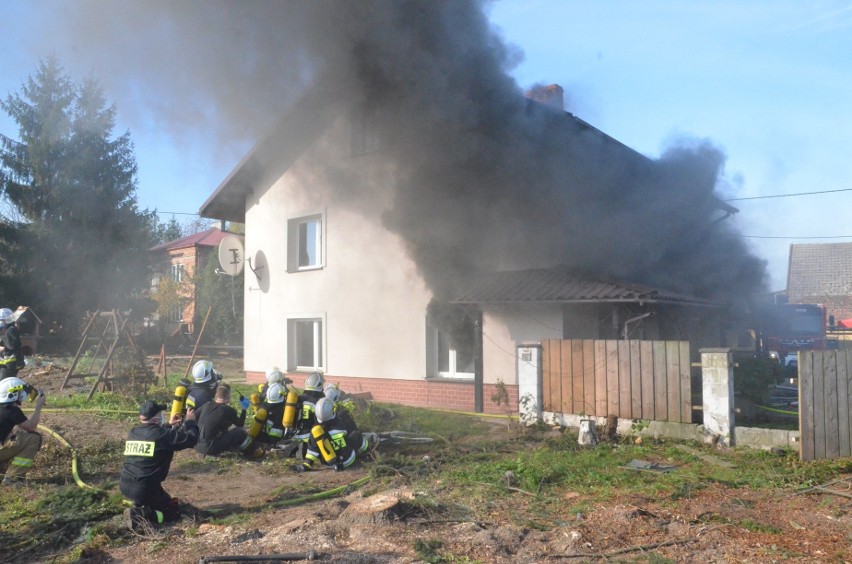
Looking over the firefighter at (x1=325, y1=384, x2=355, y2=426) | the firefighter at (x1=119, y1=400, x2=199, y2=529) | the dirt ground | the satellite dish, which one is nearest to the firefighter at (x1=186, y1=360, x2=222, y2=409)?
the firefighter at (x1=325, y1=384, x2=355, y2=426)

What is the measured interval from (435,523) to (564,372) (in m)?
5.37

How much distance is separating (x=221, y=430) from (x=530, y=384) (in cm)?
490

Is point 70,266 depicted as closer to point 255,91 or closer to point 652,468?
point 255,91

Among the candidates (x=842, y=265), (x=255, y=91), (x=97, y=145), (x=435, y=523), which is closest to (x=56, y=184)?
(x=97, y=145)

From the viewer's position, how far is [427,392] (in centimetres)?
1369

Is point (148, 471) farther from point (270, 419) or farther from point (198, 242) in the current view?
point (198, 242)

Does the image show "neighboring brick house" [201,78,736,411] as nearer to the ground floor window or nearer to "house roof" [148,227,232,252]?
the ground floor window

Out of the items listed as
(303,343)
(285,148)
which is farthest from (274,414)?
(285,148)

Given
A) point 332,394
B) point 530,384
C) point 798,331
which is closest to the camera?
point 332,394

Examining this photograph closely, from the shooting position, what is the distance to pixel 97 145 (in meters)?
29.4

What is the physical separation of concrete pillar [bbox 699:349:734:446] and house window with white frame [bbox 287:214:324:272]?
9975 mm

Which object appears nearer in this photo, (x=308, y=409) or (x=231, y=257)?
(x=308, y=409)

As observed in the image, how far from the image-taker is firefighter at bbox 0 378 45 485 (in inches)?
300

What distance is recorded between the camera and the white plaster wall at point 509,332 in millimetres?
12070
